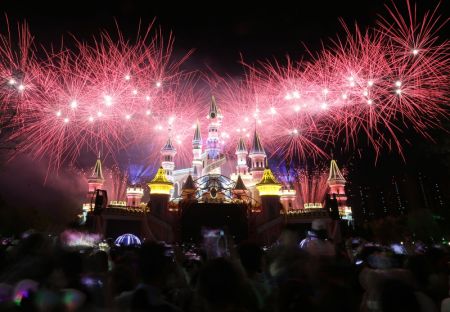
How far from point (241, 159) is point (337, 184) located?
16919mm

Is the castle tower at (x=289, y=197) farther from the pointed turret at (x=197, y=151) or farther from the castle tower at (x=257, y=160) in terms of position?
the pointed turret at (x=197, y=151)

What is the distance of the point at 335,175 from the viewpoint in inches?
1981

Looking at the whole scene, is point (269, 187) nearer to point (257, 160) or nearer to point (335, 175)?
point (257, 160)

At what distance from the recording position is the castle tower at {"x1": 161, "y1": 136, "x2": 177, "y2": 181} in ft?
175

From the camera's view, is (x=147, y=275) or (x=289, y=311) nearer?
(x=289, y=311)

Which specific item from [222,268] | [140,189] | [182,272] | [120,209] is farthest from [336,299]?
[140,189]

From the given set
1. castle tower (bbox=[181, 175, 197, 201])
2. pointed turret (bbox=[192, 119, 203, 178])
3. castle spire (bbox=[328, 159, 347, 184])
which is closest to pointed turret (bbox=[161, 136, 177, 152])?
pointed turret (bbox=[192, 119, 203, 178])

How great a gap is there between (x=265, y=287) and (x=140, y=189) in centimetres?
4779

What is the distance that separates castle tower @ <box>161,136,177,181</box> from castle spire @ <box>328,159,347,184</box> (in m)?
26.3

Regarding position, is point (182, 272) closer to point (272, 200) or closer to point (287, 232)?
point (287, 232)

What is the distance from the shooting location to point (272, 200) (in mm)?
40906

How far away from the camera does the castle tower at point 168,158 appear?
175 ft

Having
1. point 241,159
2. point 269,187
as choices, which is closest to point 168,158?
point 241,159

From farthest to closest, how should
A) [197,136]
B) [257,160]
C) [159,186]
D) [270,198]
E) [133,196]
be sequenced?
[197,136] → [257,160] → [133,196] → [270,198] → [159,186]
